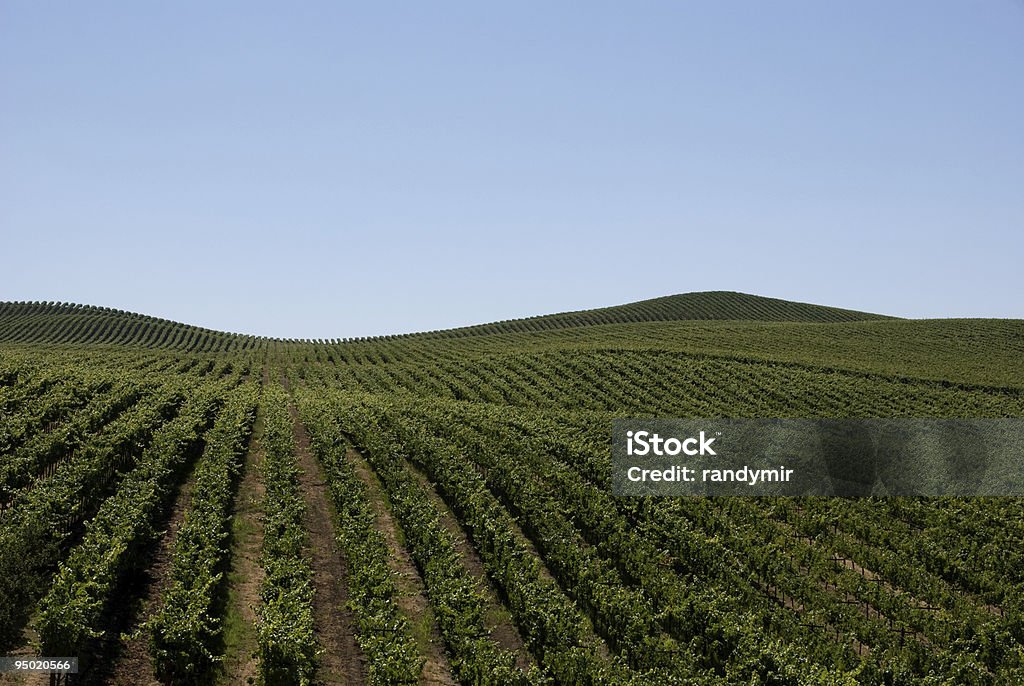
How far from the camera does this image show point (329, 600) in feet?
66.2

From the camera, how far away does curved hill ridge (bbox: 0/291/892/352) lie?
118 meters

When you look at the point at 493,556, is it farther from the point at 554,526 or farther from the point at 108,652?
the point at 108,652

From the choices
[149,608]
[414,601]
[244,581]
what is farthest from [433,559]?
[149,608]

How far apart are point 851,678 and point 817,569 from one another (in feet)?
23.8

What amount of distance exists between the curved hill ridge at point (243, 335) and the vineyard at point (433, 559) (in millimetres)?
75697

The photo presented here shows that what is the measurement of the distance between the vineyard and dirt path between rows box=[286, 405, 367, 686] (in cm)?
7

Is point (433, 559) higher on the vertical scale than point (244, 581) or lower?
higher
